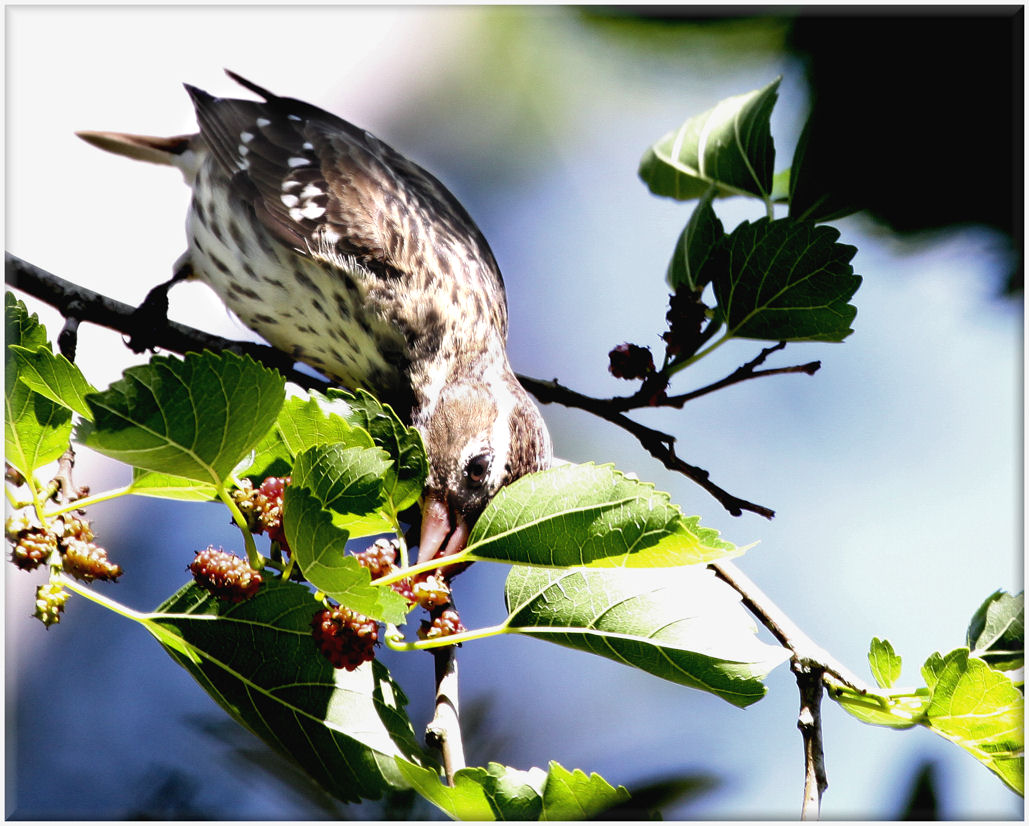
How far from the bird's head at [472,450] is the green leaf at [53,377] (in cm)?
105

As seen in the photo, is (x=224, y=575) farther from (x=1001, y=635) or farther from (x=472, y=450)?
(x=472, y=450)

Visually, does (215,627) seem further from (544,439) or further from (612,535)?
(544,439)

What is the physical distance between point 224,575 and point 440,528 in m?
1.05

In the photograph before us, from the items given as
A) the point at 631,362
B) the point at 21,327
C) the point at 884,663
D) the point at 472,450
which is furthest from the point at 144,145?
the point at 884,663

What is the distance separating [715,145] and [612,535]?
142 centimetres

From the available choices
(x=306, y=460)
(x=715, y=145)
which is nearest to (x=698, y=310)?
(x=715, y=145)

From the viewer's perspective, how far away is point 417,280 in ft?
Answer: 9.39

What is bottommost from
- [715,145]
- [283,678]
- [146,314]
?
[283,678]

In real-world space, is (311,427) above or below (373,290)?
below

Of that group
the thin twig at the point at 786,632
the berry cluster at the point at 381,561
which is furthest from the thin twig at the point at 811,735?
the berry cluster at the point at 381,561

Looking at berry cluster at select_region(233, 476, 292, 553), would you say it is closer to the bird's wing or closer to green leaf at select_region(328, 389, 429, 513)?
green leaf at select_region(328, 389, 429, 513)

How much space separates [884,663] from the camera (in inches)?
55.4

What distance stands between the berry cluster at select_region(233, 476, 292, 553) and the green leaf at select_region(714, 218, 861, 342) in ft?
3.61

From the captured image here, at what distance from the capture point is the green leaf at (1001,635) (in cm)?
135
